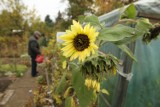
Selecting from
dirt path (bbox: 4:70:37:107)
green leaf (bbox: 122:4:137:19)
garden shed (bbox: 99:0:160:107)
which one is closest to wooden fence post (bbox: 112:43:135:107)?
garden shed (bbox: 99:0:160:107)

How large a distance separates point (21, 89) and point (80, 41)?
8.35 metres

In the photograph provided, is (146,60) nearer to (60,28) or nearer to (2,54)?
(2,54)

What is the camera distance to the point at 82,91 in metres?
0.96

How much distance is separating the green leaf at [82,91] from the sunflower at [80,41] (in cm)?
10

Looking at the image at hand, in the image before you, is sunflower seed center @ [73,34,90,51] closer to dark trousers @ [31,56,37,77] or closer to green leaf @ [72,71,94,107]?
green leaf @ [72,71,94,107]

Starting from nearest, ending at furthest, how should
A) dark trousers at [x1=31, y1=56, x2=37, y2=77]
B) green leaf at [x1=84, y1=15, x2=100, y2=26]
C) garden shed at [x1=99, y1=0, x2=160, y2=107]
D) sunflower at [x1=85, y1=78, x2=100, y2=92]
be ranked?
sunflower at [x1=85, y1=78, x2=100, y2=92]
green leaf at [x1=84, y1=15, x2=100, y2=26]
garden shed at [x1=99, y1=0, x2=160, y2=107]
dark trousers at [x1=31, y1=56, x2=37, y2=77]

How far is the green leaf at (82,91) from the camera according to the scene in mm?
958

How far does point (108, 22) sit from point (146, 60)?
688 mm

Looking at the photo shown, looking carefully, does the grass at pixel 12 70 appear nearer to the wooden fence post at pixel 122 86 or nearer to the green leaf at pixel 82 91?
the wooden fence post at pixel 122 86

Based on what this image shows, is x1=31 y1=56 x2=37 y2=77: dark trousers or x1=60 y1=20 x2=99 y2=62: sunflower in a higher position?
x1=60 y1=20 x2=99 y2=62: sunflower

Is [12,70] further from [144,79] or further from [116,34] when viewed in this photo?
[116,34]

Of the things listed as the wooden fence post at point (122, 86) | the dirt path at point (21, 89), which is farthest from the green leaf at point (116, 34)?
the dirt path at point (21, 89)

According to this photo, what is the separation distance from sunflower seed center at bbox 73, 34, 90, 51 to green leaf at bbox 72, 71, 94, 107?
0.33ft

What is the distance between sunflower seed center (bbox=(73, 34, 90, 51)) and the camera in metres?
0.89
